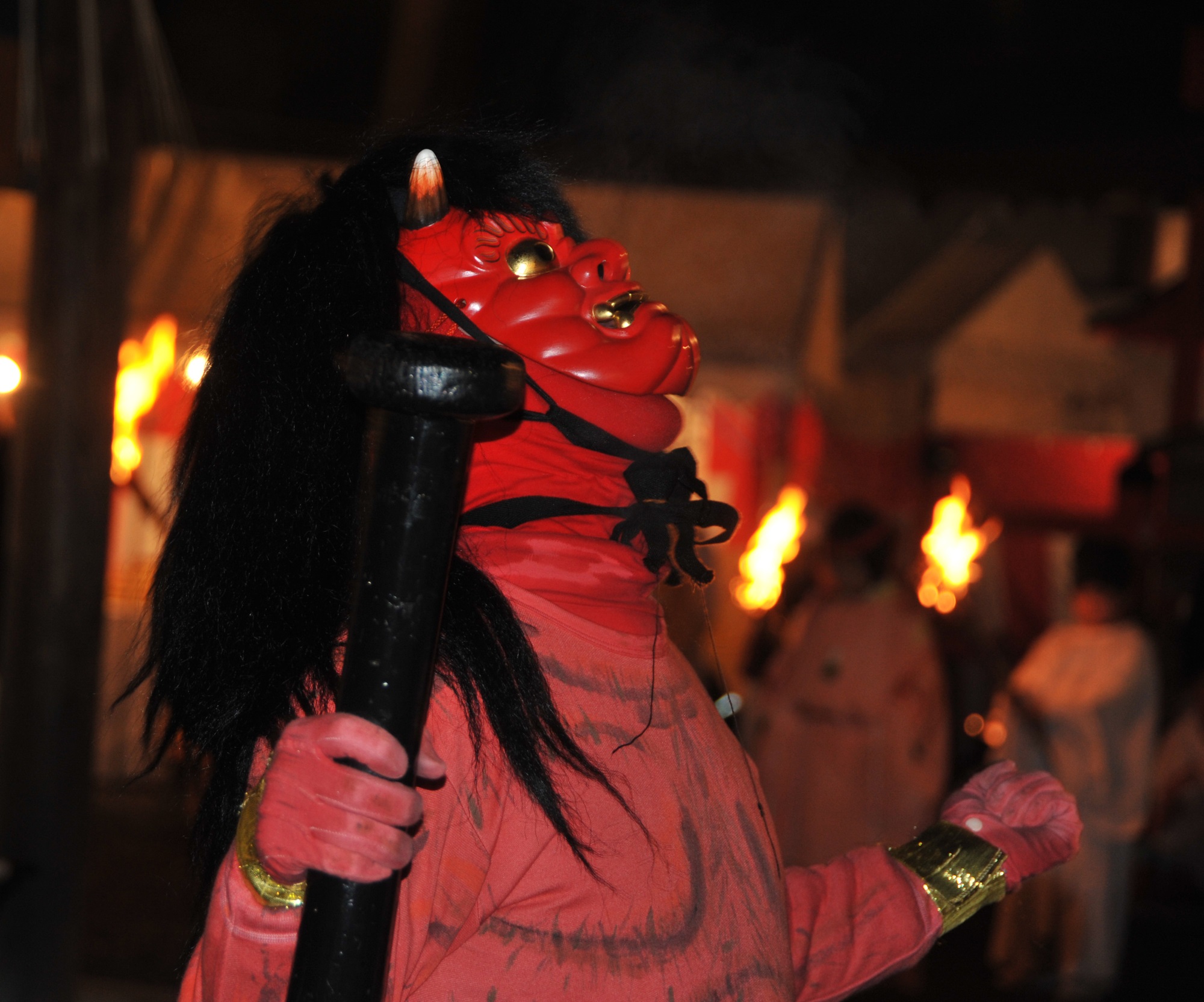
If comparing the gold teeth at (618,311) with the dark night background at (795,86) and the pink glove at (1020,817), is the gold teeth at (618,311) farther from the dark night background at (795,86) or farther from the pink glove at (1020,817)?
the dark night background at (795,86)

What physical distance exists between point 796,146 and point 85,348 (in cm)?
455

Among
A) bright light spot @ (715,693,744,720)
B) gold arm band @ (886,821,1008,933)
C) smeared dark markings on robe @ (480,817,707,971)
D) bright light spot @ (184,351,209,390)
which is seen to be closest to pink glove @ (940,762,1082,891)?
gold arm band @ (886,821,1008,933)

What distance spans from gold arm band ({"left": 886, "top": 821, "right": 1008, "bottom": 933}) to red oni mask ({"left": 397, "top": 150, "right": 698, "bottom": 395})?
28.2 inches

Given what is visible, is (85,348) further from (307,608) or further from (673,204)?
(673,204)

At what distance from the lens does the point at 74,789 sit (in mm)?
3770

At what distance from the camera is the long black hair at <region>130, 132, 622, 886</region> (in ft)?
4.01

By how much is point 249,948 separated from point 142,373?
226 inches

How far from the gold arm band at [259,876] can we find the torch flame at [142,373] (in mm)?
5001

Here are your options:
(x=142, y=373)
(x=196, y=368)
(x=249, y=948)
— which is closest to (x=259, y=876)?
(x=249, y=948)

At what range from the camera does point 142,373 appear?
6340mm

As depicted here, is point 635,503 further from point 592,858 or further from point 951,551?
point 951,551

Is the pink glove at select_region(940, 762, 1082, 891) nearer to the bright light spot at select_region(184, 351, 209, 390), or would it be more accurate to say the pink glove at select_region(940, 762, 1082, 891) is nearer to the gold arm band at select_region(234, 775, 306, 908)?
the gold arm band at select_region(234, 775, 306, 908)

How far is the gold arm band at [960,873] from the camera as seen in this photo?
158 centimetres

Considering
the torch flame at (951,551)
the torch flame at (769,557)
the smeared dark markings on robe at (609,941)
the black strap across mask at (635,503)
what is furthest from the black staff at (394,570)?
the torch flame at (951,551)
